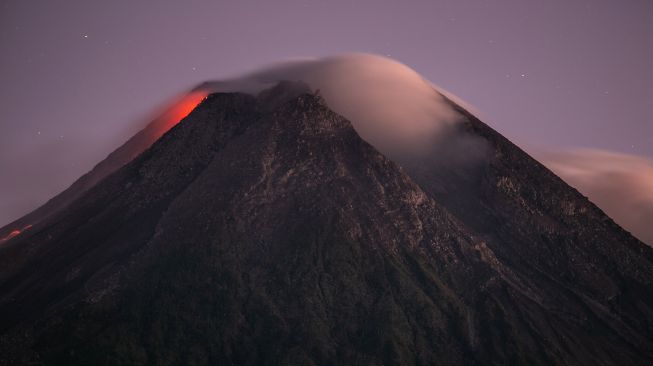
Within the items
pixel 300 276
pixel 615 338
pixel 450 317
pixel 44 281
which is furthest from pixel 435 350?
pixel 44 281

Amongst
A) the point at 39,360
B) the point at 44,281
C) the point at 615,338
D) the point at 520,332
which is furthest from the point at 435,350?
the point at 44,281

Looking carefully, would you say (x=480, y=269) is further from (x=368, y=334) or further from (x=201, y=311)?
(x=201, y=311)

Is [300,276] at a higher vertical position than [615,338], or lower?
higher

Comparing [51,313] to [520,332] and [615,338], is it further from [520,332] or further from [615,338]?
[615,338]

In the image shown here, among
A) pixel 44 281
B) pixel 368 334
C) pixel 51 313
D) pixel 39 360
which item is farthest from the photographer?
pixel 44 281

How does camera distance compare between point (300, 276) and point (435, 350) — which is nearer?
point (435, 350)

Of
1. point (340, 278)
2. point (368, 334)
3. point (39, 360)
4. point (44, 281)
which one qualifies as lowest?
point (368, 334)

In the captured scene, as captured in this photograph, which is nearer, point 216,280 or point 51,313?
point 51,313

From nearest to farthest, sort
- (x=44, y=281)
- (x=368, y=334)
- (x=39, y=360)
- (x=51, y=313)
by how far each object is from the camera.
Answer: (x=39, y=360) < (x=51, y=313) < (x=368, y=334) < (x=44, y=281)

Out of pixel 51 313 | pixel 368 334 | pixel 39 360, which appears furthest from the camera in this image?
pixel 368 334
